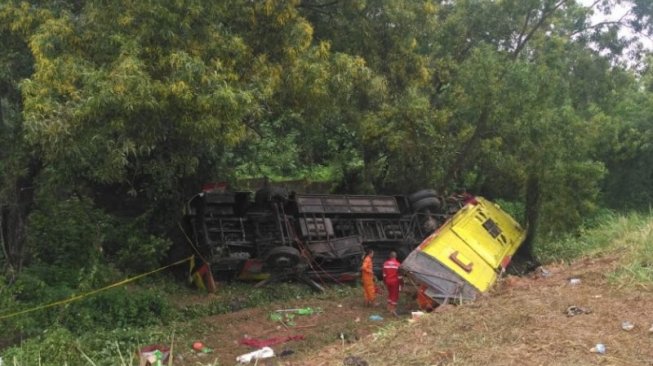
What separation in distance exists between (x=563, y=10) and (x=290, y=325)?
13.3 metres

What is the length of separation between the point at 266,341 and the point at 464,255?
401 centimetres

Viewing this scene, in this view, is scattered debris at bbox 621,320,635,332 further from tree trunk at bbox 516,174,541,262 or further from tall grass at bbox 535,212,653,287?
tree trunk at bbox 516,174,541,262

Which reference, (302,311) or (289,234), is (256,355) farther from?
(289,234)

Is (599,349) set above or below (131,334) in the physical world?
above

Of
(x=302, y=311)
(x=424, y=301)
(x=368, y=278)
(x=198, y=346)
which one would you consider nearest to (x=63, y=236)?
(x=198, y=346)

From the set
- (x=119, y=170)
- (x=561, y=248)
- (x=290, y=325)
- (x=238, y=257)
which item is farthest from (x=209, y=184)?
(x=561, y=248)

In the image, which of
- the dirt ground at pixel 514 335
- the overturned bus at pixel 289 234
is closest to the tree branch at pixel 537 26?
the overturned bus at pixel 289 234

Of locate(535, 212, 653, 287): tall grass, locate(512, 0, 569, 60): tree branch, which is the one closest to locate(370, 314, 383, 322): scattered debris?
locate(535, 212, 653, 287): tall grass

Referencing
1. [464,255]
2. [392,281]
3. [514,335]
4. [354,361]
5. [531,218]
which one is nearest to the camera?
[354,361]

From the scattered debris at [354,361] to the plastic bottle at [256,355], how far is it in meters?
2.37

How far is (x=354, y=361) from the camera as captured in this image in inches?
237

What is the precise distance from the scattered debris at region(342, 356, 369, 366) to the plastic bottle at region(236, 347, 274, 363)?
237 centimetres

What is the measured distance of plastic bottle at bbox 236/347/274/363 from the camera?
27.2ft

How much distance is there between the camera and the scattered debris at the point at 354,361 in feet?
19.5
